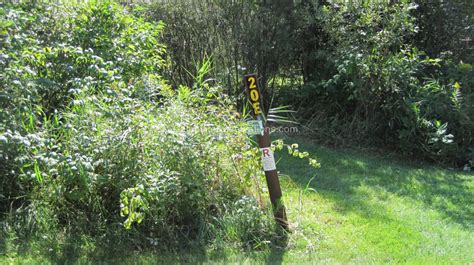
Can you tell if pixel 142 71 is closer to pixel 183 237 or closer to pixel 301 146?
pixel 183 237

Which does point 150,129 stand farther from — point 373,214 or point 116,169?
point 373,214

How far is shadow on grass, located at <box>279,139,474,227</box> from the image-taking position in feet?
20.8

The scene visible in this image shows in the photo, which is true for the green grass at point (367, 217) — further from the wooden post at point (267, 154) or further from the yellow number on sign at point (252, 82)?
the yellow number on sign at point (252, 82)

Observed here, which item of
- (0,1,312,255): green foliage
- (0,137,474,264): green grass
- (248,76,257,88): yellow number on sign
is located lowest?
(0,137,474,264): green grass

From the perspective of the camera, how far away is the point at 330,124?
9.50 meters

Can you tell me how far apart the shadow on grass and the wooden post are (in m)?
1.29

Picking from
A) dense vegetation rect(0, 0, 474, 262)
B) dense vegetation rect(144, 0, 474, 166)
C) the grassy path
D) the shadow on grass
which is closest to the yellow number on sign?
dense vegetation rect(0, 0, 474, 262)

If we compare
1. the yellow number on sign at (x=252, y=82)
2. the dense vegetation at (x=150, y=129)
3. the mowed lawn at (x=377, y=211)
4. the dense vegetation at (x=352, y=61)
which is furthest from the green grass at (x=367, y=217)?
the yellow number on sign at (x=252, y=82)

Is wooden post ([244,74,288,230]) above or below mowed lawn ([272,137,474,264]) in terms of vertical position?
above

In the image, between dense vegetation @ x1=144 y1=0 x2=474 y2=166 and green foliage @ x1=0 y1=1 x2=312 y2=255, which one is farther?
dense vegetation @ x1=144 y1=0 x2=474 y2=166

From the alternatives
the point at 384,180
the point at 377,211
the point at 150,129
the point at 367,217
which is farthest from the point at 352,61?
the point at 150,129

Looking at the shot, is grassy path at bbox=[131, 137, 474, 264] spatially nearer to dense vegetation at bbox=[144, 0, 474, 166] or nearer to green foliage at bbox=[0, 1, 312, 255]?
green foliage at bbox=[0, 1, 312, 255]

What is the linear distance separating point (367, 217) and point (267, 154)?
1.61 m

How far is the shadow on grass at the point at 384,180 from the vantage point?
634cm
